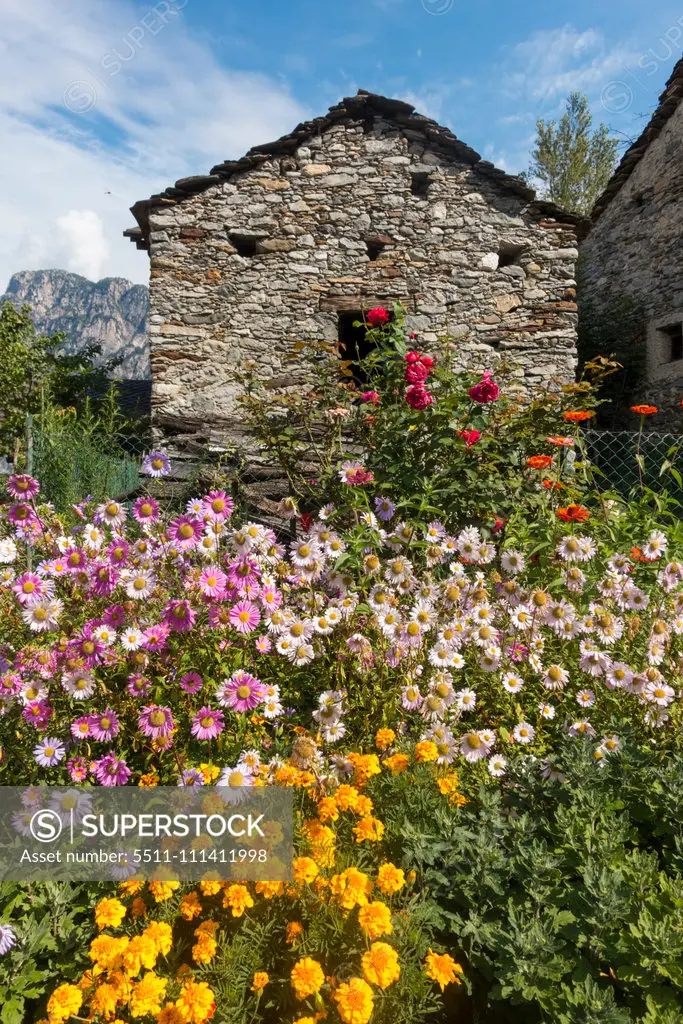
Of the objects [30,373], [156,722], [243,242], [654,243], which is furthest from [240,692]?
[30,373]

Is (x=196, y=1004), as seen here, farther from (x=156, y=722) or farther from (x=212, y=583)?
(x=212, y=583)

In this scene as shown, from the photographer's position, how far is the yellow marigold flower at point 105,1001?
1370 mm

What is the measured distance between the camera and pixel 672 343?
10875 mm

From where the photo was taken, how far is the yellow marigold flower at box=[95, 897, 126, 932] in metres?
1.51

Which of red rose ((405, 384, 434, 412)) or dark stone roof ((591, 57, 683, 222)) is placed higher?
dark stone roof ((591, 57, 683, 222))

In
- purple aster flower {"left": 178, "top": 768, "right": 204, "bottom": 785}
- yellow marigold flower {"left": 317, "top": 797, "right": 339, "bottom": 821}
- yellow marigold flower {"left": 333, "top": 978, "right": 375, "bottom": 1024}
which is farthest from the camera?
purple aster flower {"left": 178, "top": 768, "right": 204, "bottom": 785}

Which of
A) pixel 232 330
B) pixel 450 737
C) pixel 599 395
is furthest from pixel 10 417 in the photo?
pixel 450 737

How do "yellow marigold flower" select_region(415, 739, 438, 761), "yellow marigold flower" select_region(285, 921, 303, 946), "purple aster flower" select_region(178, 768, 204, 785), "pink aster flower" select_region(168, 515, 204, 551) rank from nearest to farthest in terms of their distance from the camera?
"yellow marigold flower" select_region(285, 921, 303, 946) < "purple aster flower" select_region(178, 768, 204, 785) < "yellow marigold flower" select_region(415, 739, 438, 761) < "pink aster flower" select_region(168, 515, 204, 551)

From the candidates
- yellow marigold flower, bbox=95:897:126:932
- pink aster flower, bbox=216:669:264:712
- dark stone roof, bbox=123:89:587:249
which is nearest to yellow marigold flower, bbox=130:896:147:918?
yellow marigold flower, bbox=95:897:126:932

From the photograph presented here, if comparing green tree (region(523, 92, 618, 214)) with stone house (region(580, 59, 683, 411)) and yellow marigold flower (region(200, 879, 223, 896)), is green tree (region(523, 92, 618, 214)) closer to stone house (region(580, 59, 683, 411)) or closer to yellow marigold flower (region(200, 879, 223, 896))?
stone house (region(580, 59, 683, 411))

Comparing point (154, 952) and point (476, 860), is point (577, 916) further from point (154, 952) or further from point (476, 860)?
point (154, 952)

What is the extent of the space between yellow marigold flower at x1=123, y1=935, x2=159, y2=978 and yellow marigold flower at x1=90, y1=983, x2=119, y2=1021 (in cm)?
5

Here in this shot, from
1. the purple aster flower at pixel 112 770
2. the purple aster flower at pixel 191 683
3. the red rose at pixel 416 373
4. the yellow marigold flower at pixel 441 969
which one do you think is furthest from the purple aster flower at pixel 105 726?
the red rose at pixel 416 373

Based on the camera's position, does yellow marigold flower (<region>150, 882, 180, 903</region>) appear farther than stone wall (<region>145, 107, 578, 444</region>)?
No
